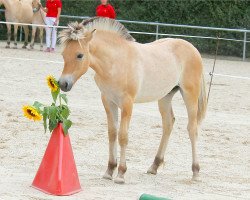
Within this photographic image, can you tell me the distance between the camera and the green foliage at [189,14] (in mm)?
25203

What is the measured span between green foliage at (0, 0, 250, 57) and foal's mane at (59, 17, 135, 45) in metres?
17.0

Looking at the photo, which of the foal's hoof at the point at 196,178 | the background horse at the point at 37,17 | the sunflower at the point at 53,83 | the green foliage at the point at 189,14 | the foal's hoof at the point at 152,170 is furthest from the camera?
the green foliage at the point at 189,14

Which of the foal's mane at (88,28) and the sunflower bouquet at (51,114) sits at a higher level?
the foal's mane at (88,28)

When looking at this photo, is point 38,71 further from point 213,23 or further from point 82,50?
point 82,50

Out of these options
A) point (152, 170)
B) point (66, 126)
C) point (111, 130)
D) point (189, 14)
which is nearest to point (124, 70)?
point (111, 130)

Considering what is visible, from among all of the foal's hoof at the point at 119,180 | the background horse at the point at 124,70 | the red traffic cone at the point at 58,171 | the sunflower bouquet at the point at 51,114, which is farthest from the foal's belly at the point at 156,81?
the red traffic cone at the point at 58,171

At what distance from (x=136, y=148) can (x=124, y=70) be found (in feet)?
7.52

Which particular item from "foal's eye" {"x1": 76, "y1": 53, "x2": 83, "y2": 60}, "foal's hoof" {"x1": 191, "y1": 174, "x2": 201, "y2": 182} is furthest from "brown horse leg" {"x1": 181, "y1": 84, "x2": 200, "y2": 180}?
"foal's eye" {"x1": 76, "y1": 53, "x2": 83, "y2": 60}

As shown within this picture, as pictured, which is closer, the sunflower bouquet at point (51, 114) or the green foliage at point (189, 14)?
the sunflower bouquet at point (51, 114)

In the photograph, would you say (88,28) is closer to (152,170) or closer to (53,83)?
(53,83)

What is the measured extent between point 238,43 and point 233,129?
13.3 m

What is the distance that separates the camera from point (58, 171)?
295 inches

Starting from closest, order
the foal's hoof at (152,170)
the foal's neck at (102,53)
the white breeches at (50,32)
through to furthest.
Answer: the foal's neck at (102,53) → the foal's hoof at (152,170) → the white breeches at (50,32)

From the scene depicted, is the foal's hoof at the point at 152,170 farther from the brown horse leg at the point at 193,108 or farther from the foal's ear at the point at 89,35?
the foal's ear at the point at 89,35
